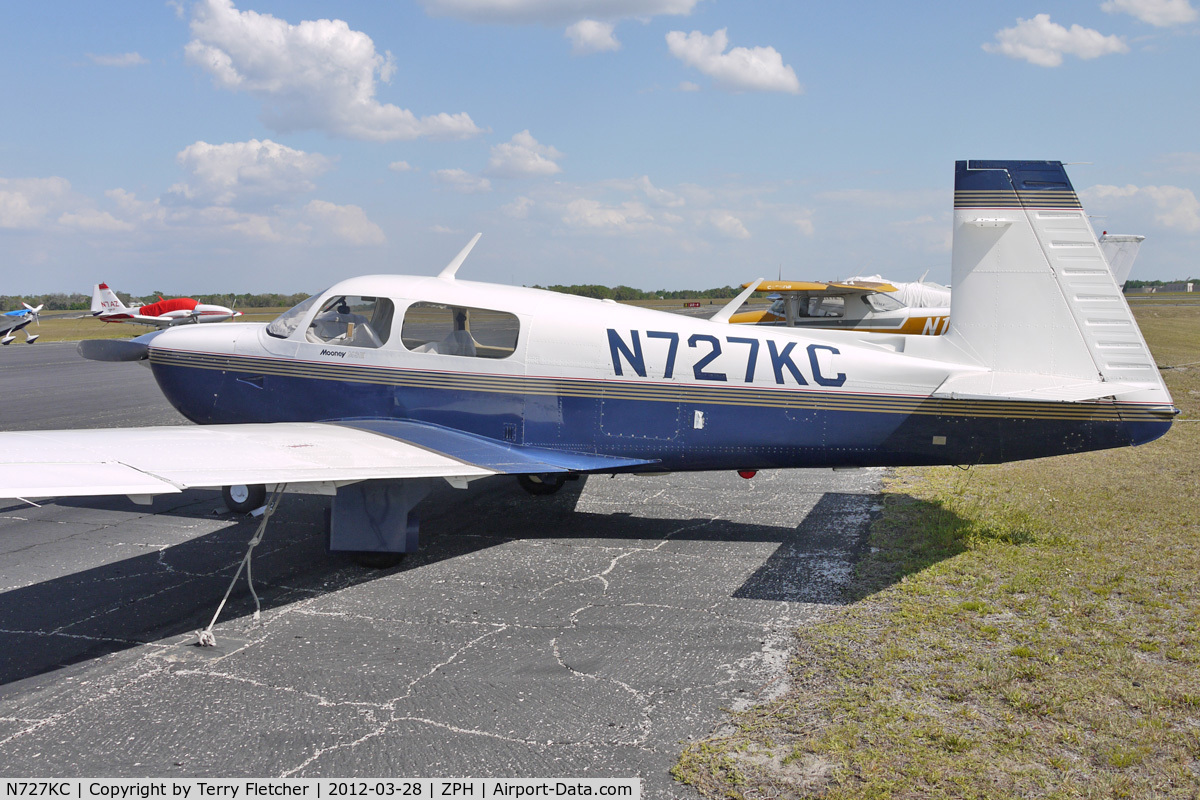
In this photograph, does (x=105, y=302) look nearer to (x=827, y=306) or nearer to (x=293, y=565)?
(x=827, y=306)

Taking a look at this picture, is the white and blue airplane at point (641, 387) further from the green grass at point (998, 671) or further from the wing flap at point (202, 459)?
the green grass at point (998, 671)

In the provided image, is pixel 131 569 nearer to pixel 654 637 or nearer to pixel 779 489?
pixel 654 637

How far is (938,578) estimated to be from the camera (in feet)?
20.1

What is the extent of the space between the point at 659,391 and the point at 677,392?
161 millimetres

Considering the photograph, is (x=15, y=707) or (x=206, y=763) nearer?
(x=206, y=763)

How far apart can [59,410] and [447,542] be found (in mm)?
13569

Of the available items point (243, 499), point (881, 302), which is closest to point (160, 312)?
point (881, 302)

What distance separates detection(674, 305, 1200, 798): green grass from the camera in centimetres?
357

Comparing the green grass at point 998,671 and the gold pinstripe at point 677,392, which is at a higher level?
the gold pinstripe at point 677,392

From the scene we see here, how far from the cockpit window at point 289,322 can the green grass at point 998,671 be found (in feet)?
18.7

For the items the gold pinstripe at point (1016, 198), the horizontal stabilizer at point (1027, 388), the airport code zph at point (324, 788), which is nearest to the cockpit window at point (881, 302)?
the gold pinstripe at point (1016, 198)

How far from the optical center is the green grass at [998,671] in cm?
357

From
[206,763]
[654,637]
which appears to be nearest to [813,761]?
[654,637]

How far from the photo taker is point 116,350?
914 cm
